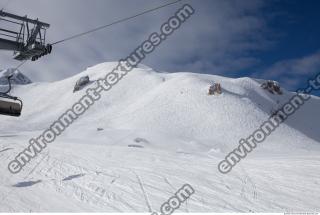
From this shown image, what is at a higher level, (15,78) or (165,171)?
(15,78)

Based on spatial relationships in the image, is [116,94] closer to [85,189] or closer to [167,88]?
[167,88]

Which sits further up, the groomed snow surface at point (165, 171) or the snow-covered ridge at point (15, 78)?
the snow-covered ridge at point (15, 78)

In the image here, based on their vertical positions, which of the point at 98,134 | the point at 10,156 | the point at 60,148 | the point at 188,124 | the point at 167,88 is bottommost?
the point at 10,156

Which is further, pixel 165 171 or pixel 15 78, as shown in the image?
pixel 15 78

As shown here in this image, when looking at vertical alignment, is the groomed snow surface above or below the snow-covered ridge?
below

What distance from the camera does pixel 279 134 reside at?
39.3 m

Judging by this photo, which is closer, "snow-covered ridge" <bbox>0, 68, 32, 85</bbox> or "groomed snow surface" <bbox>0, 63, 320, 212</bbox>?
"groomed snow surface" <bbox>0, 63, 320, 212</bbox>

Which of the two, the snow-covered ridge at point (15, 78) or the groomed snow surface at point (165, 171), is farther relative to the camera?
the snow-covered ridge at point (15, 78)

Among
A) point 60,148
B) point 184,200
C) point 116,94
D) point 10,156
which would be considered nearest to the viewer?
point 184,200

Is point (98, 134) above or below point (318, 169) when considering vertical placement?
above

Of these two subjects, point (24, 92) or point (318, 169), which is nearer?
point (318, 169)

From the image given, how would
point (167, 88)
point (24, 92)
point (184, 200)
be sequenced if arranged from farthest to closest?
point (24, 92) < point (167, 88) < point (184, 200)

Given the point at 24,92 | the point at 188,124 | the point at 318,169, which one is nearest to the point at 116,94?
the point at 188,124

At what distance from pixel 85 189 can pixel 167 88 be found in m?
45.2
